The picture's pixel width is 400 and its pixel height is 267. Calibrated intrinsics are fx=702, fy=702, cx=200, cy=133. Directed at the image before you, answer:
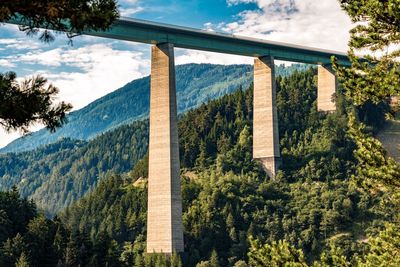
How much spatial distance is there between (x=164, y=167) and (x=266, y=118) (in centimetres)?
3075

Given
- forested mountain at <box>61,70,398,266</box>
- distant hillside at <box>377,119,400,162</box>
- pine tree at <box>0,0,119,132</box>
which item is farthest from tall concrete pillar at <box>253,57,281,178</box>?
pine tree at <box>0,0,119,132</box>

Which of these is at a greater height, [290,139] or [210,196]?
[290,139]

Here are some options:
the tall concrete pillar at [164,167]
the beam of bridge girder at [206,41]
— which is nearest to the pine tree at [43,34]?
the beam of bridge girder at [206,41]

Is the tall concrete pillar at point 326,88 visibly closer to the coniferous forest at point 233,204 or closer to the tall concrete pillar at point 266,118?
the coniferous forest at point 233,204

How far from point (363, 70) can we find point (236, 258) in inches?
2815

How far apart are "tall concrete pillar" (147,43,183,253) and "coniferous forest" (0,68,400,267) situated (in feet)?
9.33

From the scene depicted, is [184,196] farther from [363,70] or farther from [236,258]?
[363,70]

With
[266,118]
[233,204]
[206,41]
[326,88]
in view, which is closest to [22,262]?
[233,204]

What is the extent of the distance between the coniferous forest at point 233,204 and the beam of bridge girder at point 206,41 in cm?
1289

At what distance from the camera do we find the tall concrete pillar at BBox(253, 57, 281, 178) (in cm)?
10712

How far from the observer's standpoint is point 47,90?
1481 cm

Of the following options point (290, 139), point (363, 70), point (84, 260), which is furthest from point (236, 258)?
point (363, 70)

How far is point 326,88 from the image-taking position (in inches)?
4993

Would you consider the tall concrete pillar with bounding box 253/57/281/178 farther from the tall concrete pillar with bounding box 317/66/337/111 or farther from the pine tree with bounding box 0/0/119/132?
→ the pine tree with bounding box 0/0/119/132
